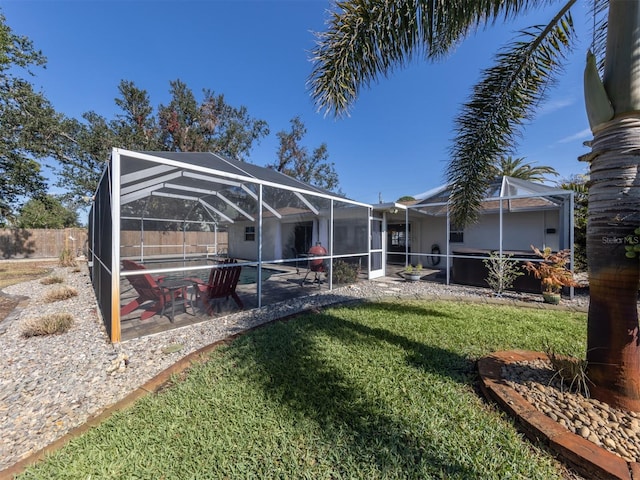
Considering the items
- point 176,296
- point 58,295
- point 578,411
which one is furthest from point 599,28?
point 58,295

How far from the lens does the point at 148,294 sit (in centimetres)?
511

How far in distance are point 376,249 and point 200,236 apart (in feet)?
29.2

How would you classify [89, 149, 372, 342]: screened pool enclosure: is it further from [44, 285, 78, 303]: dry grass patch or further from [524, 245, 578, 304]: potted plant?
[524, 245, 578, 304]: potted plant

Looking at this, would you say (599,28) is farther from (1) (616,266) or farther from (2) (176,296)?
(2) (176,296)

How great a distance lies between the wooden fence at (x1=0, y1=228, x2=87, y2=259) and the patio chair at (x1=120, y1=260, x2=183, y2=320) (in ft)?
A: 58.1

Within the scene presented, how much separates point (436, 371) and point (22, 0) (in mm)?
14954

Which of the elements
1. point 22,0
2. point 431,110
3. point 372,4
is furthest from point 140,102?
point 372,4

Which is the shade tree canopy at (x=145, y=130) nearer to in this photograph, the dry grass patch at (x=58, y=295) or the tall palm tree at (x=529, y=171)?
the dry grass patch at (x=58, y=295)

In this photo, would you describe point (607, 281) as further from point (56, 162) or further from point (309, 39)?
point (56, 162)

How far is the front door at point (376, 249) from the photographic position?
10.0 m

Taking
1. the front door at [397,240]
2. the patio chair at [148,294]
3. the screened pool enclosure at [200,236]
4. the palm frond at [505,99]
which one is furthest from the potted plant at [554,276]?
the front door at [397,240]

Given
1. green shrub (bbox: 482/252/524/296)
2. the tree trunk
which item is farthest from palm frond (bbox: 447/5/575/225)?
green shrub (bbox: 482/252/524/296)

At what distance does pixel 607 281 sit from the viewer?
6.75 feet

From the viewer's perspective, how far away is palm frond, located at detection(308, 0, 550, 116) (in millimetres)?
3068
